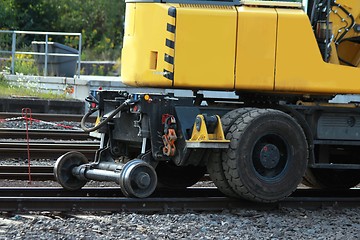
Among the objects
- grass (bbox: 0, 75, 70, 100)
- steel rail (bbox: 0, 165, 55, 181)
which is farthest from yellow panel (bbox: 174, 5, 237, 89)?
grass (bbox: 0, 75, 70, 100)

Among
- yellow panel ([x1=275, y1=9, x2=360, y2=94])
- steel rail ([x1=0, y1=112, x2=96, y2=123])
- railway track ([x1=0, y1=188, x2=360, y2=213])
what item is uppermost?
yellow panel ([x1=275, y1=9, x2=360, y2=94])

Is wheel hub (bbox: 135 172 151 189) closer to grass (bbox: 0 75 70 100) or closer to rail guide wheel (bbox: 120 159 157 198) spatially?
rail guide wheel (bbox: 120 159 157 198)

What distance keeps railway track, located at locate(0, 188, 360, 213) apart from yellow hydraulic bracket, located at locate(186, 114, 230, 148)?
0.64 meters

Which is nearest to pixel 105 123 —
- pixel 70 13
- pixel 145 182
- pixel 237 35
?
pixel 145 182

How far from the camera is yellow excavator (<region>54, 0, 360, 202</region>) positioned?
408 inches

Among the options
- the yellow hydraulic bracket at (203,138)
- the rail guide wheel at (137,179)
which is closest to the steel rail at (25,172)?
the rail guide wheel at (137,179)

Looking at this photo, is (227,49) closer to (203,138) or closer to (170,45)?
(170,45)

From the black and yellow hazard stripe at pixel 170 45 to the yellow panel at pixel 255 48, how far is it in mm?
757

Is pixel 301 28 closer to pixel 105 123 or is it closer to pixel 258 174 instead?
pixel 258 174

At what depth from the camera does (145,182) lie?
10.2 m

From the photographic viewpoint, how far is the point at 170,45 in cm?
1039

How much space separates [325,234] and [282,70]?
231 centimetres

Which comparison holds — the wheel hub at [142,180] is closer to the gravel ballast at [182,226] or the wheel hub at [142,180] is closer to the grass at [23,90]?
the gravel ballast at [182,226]

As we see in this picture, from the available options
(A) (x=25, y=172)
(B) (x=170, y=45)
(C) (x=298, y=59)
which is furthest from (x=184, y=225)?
(A) (x=25, y=172)
